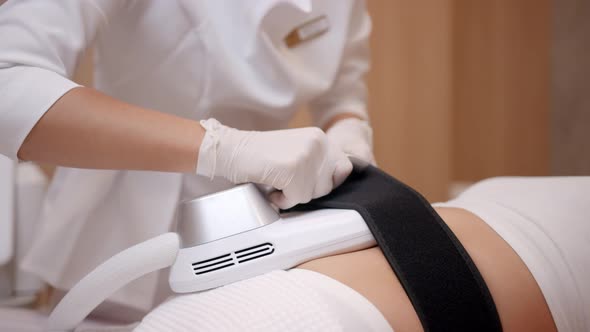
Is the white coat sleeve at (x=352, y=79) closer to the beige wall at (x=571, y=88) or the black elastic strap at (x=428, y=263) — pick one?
the black elastic strap at (x=428, y=263)

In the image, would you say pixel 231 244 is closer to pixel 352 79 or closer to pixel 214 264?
pixel 214 264

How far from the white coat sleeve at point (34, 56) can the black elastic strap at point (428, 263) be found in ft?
1.55

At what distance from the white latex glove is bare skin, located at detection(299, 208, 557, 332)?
1.05 ft

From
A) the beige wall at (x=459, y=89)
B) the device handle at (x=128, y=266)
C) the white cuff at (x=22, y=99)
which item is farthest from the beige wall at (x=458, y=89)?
the device handle at (x=128, y=266)

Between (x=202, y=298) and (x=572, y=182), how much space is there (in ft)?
2.13

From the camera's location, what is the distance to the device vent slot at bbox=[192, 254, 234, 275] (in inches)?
28.5

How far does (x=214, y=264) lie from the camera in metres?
0.73

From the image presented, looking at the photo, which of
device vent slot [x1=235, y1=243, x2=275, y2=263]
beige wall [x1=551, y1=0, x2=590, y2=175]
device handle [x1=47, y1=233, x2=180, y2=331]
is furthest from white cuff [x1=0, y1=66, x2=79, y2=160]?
beige wall [x1=551, y1=0, x2=590, y2=175]

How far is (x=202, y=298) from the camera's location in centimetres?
69

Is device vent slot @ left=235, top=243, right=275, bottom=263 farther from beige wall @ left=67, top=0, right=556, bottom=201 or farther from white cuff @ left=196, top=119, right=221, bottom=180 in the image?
beige wall @ left=67, top=0, right=556, bottom=201

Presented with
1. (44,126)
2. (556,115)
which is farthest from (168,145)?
(556,115)

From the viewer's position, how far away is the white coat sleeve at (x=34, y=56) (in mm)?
772

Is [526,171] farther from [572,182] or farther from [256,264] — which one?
[256,264]

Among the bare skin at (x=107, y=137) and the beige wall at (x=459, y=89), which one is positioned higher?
the bare skin at (x=107, y=137)
